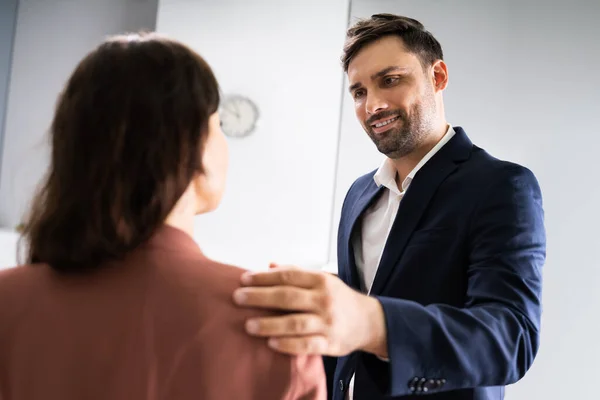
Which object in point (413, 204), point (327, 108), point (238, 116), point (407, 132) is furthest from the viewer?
point (238, 116)

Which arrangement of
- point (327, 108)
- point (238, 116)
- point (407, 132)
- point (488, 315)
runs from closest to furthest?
point (488, 315)
point (407, 132)
point (327, 108)
point (238, 116)

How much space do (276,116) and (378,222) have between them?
209 cm

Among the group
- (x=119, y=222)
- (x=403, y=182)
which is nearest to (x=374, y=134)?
(x=403, y=182)

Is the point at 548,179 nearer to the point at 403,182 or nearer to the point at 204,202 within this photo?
the point at 403,182

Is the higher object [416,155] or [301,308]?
[416,155]

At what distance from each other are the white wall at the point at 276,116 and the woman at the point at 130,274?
266cm

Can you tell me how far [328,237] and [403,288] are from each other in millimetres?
2192

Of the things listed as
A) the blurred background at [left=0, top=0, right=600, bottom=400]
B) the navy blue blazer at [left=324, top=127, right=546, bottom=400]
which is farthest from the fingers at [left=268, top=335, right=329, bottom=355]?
the blurred background at [left=0, top=0, right=600, bottom=400]

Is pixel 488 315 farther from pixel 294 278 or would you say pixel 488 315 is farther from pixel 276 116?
pixel 276 116

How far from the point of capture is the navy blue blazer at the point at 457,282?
78 centimetres

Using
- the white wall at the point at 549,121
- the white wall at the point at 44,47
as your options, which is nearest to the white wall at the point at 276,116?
the white wall at the point at 549,121

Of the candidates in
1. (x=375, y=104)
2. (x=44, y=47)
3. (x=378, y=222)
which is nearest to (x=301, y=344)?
(x=378, y=222)

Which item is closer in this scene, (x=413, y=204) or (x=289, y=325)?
(x=289, y=325)

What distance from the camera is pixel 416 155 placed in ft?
4.87
